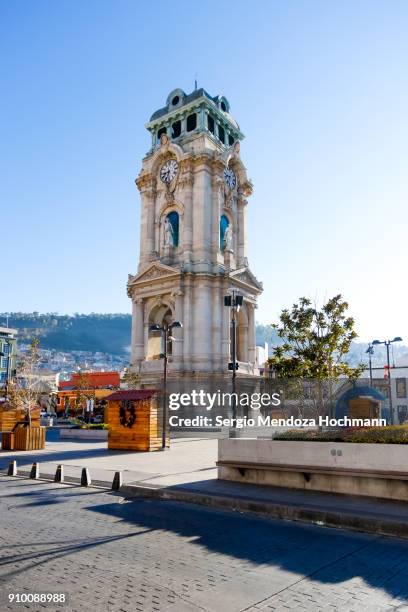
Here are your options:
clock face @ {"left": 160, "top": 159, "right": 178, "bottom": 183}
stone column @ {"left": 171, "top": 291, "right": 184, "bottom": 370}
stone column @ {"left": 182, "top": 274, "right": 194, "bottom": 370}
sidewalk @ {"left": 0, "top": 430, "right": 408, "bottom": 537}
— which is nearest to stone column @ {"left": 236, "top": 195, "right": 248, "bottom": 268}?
clock face @ {"left": 160, "top": 159, "right": 178, "bottom": 183}

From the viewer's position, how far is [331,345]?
74.2 ft

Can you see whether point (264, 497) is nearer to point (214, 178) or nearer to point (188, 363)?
point (188, 363)

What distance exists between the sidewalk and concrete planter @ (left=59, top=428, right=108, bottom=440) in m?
13.8

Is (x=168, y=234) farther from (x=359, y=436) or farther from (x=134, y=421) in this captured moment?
(x=359, y=436)

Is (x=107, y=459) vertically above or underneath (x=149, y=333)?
underneath

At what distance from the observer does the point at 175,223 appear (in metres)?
47.5

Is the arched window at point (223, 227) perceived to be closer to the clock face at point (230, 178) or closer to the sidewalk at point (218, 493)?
the clock face at point (230, 178)

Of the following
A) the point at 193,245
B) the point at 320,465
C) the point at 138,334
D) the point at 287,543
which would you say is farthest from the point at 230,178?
the point at 287,543

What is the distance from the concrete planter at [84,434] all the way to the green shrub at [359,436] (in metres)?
24.2

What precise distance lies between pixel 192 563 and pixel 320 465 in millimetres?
6562

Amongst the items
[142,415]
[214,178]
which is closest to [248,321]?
[214,178]

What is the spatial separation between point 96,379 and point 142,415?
72.4 m

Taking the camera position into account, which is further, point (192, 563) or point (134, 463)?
point (134, 463)

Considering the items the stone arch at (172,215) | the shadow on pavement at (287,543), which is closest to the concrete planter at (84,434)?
the stone arch at (172,215)
